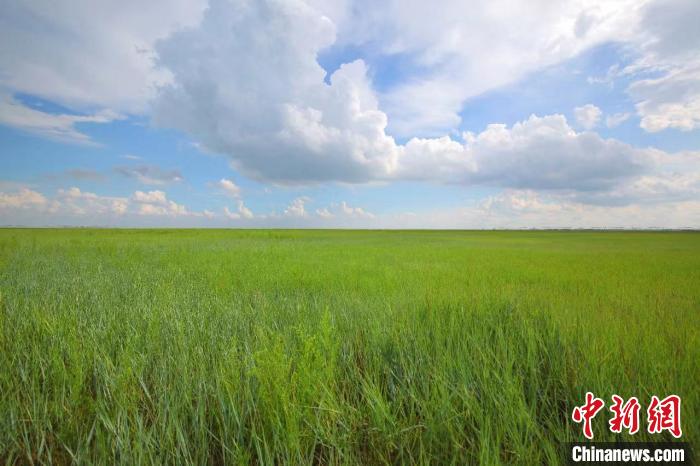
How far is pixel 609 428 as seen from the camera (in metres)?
2.19

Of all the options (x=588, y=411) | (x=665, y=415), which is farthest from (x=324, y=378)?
(x=665, y=415)

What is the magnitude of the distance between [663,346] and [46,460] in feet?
19.5

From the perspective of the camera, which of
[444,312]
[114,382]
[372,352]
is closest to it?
[114,382]

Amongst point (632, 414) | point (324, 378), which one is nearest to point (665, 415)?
point (632, 414)

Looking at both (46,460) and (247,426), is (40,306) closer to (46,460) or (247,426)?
(46,460)

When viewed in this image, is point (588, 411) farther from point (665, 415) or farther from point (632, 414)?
point (665, 415)

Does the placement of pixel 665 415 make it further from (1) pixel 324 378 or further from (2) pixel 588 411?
(1) pixel 324 378


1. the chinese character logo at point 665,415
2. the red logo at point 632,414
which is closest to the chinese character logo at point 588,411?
the red logo at point 632,414

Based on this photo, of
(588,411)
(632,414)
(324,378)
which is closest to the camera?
(632,414)

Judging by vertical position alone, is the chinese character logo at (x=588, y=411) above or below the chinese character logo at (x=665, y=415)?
below

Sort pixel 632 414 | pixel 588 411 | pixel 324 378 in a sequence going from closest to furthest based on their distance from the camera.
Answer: pixel 632 414
pixel 588 411
pixel 324 378

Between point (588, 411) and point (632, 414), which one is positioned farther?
point (588, 411)

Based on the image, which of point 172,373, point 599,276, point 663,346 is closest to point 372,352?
point 172,373

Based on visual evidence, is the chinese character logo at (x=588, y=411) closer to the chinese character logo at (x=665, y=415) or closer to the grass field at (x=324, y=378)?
the grass field at (x=324, y=378)
